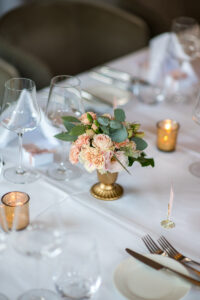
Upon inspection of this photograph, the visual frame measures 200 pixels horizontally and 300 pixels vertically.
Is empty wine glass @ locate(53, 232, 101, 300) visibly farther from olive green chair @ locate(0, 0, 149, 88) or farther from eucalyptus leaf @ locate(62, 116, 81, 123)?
olive green chair @ locate(0, 0, 149, 88)

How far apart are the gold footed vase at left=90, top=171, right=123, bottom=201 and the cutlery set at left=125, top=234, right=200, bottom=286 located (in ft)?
0.68

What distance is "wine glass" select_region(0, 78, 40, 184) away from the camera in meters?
1.52

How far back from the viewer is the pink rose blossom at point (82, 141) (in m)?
1.43

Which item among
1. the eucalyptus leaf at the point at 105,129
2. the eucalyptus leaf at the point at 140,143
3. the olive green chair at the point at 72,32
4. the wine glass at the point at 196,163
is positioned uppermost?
the eucalyptus leaf at the point at 105,129

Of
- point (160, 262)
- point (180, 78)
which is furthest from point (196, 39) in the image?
point (160, 262)

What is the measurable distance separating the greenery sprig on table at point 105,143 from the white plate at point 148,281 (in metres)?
0.29

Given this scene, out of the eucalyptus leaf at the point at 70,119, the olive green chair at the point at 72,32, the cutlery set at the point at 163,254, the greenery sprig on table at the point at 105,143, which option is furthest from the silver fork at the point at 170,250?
the olive green chair at the point at 72,32

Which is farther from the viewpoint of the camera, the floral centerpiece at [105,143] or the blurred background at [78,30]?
the blurred background at [78,30]

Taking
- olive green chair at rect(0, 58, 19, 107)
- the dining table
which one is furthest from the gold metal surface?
olive green chair at rect(0, 58, 19, 107)

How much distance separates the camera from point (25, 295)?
114 cm

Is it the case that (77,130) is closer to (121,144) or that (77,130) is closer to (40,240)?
(121,144)

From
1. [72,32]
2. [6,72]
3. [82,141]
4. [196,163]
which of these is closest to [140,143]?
[82,141]

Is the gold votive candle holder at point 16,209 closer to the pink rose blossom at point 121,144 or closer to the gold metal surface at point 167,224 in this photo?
the pink rose blossom at point 121,144

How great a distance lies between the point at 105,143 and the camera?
139cm
